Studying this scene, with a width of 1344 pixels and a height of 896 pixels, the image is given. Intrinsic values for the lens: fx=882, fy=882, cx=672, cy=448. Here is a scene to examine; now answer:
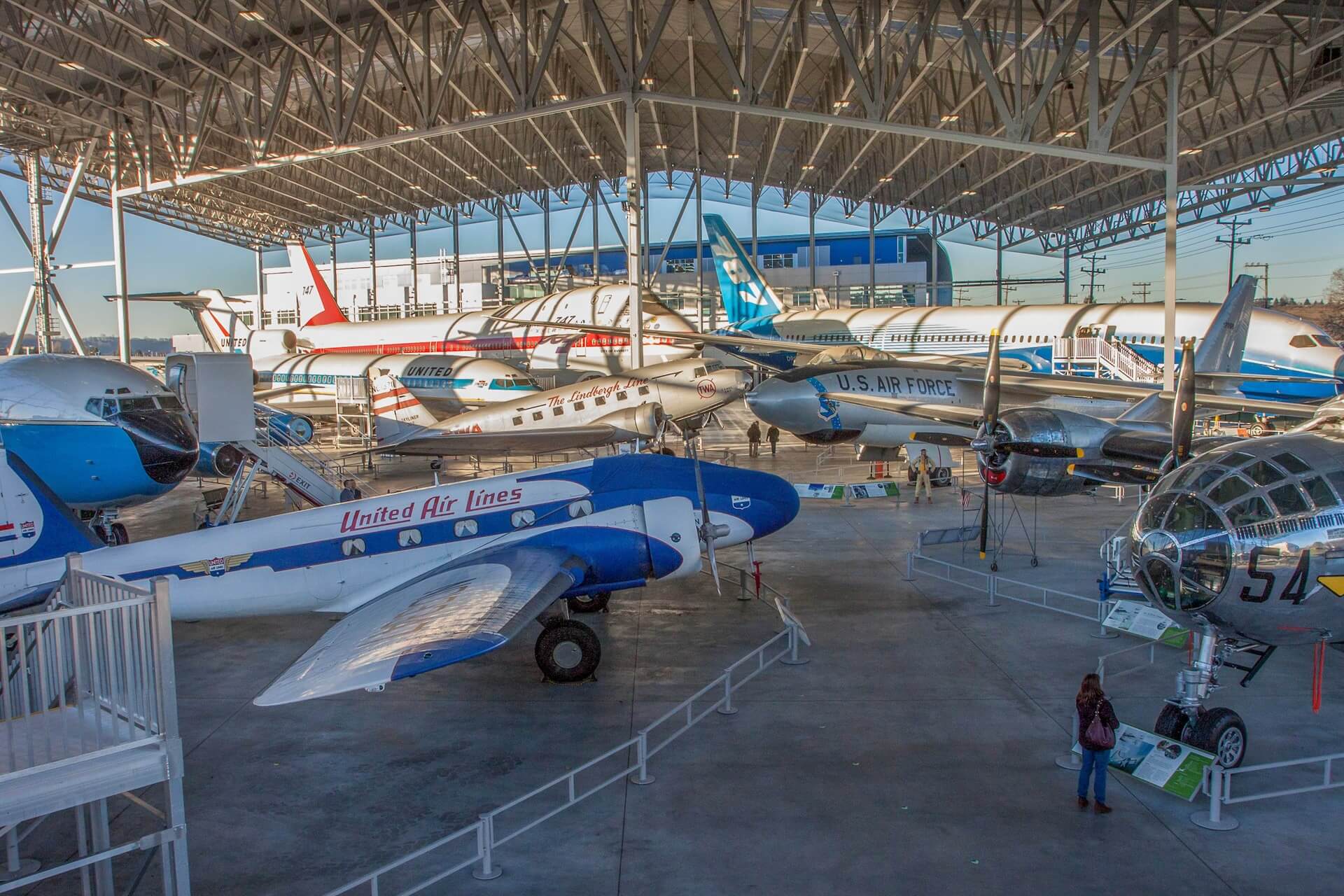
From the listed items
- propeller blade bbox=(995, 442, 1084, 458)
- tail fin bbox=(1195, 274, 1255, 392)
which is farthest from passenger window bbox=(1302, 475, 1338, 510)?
tail fin bbox=(1195, 274, 1255, 392)

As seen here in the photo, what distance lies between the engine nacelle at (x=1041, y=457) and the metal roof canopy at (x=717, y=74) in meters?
9.88

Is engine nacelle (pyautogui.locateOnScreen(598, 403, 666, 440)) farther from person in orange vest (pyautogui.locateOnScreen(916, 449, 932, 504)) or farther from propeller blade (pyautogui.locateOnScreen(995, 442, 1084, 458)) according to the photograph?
propeller blade (pyautogui.locateOnScreen(995, 442, 1084, 458))

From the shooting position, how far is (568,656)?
12352 millimetres

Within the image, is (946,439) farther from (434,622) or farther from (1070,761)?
(434,622)

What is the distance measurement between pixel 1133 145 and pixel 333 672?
45944 millimetres

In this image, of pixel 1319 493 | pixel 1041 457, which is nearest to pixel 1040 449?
pixel 1041 457

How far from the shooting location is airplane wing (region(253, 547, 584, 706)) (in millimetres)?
7957

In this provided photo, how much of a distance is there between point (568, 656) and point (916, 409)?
12226 millimetres

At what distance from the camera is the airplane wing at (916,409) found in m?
20.2

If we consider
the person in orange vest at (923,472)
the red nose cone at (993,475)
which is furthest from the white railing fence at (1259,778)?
the person in orange vest at (923,472)

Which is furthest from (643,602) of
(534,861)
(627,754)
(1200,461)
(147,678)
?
(147,678)

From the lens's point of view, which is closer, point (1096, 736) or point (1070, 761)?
point (1096, 736)

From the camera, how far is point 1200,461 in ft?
31.4

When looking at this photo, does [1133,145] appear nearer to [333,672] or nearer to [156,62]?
[156,62]
